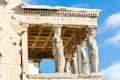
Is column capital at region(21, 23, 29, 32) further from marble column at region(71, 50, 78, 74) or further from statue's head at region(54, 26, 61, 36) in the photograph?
marble column at region(71, 50, 78, 74)

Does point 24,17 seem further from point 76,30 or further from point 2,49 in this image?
point 76,30

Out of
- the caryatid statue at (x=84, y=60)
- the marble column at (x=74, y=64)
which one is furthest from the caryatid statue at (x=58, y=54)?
the marble column at (x=74, y=64)

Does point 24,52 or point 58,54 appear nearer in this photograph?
point 24,52

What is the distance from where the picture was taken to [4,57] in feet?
81.4

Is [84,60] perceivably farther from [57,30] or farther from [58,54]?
[57,30]

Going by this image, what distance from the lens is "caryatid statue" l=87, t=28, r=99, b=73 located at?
25297 mm

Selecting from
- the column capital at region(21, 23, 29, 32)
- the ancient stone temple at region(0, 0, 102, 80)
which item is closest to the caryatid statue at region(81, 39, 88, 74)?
the ancient stone temple at region(0, 0, 102, 80)

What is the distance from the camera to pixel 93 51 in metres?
25.5

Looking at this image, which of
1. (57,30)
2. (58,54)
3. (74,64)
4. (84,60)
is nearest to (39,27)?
(57,30)

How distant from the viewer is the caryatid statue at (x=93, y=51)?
83.0ft

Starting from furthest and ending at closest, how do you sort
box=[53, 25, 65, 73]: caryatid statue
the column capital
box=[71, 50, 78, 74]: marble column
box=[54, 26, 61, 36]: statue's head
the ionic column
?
box=[71, 50, 78, 74]: marble column, box=[54, 26, 61, 36]: statue's head, the column capital, box=[53, 25, 65, 73]: caryatid statue, the ionic column

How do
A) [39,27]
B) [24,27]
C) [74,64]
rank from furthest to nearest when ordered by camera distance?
[74,64] → [39,27] → [24,27]

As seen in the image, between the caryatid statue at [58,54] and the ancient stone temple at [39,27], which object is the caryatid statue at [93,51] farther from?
the caryatid statue at [58,54]

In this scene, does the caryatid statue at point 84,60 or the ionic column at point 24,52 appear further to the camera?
the caryatid statue at point 84,60
